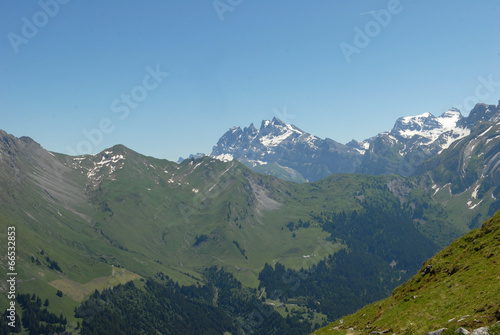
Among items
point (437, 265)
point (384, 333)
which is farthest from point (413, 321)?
point (437, 265)

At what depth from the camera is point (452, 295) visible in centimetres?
4884

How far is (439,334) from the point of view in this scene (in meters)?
35.2

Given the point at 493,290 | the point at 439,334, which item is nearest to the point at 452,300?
the point at 493,290

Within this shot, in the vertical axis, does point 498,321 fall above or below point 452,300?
above

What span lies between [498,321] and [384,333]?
17139mm

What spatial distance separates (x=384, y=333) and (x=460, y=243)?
104ft

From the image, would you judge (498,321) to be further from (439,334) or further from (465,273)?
(465,273)

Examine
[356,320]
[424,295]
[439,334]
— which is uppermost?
[439,334]

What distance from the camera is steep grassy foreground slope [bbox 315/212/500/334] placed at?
39.8 metres

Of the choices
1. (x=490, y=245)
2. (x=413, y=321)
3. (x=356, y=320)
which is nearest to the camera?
(x=413, y=321)

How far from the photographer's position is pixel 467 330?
110 ft

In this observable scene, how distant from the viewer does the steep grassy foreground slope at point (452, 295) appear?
39.8 m

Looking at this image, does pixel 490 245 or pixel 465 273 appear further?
pixel 490 245

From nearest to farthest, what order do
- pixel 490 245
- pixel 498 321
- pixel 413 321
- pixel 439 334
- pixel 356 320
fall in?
1. pixel 498 321
2. pixel 439 334
3. pixel 413 321
4. pixel 490 245
5. pixel 356 320
